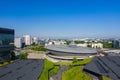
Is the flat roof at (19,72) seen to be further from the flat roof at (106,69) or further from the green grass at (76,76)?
the flat roof at (106,69)

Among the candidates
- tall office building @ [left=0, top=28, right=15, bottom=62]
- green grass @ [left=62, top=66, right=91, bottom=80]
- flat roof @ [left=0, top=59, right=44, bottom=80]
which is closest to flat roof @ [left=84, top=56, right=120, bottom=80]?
green grass @ [left=62, top=66, right=91, bottom=80]

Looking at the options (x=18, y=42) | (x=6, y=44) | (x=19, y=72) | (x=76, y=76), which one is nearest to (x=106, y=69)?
(x=76, y=76)

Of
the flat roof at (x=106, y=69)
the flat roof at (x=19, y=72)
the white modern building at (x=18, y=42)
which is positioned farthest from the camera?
the white modern building at (x=18, y=42)

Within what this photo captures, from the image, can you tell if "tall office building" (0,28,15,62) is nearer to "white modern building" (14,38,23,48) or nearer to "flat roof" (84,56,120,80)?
"flat roof" (84,56,120,80)

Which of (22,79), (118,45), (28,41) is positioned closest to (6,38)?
(22,79)

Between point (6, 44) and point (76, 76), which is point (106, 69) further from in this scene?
point (6, 44)

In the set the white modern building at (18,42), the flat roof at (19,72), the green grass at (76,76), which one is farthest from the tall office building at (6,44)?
the white modern building at (18,42)

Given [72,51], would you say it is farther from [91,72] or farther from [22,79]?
[22,79]

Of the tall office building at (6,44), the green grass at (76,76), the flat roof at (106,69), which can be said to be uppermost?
the tall office building at (6,44)
